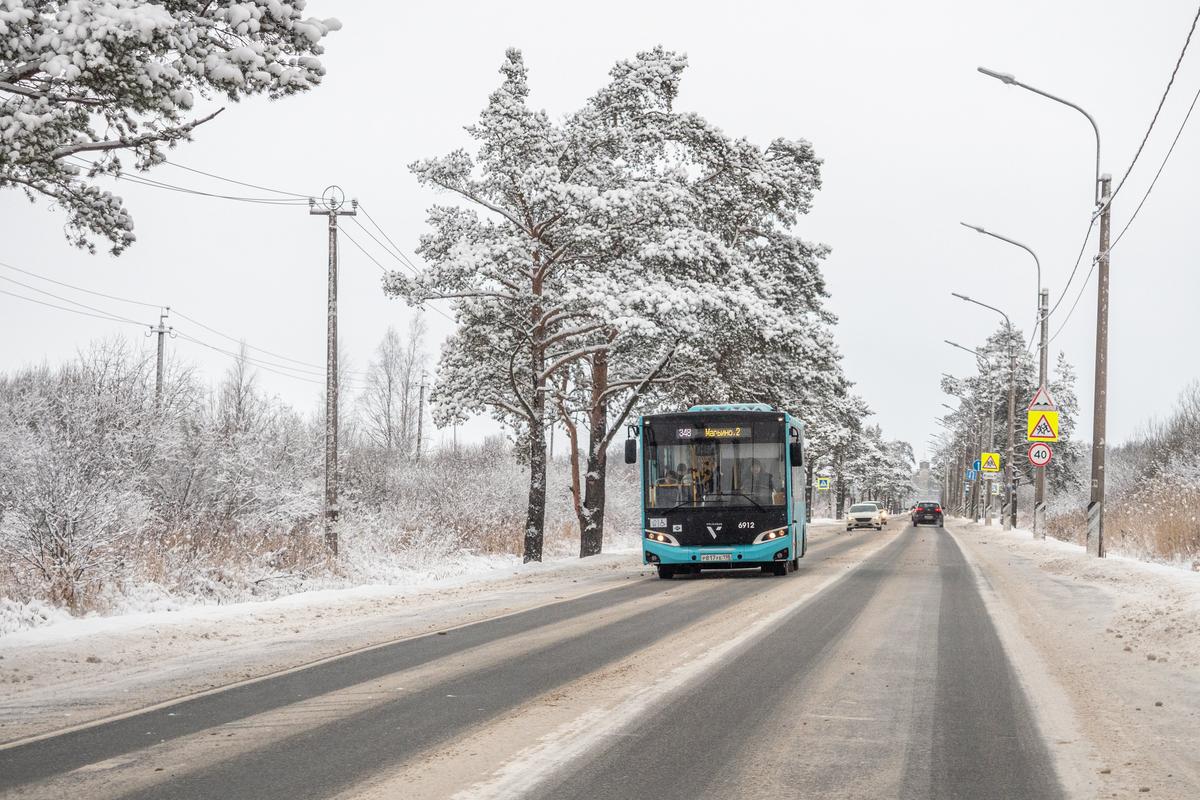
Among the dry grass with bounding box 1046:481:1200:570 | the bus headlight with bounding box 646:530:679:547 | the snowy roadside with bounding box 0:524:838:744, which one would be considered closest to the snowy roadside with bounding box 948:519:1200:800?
the dry grass with bounding box 1046:481:1200:570

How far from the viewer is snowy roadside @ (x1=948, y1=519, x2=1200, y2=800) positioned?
6.28m

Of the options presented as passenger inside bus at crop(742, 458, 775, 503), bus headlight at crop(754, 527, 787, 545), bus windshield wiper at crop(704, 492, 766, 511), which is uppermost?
passenger inside bus at crop(742, 458, 775, 503)

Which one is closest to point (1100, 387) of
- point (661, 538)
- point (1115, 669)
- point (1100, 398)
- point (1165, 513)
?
point (1100, 398)

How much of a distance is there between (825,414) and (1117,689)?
3636cm

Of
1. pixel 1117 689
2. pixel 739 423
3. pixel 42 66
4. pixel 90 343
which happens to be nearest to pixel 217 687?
pixel 42 66

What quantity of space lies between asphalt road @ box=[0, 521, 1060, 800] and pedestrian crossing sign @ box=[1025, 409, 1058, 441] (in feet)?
59.3

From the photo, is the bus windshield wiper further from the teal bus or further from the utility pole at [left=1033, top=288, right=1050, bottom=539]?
the utility pole at [left=1033, top=288, right=1050, bottom=539]

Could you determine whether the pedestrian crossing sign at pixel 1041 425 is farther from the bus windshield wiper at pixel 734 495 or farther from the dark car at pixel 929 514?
the dark car at pixel 929 514

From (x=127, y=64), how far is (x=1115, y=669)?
10.1 metres

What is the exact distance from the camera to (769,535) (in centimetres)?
2158

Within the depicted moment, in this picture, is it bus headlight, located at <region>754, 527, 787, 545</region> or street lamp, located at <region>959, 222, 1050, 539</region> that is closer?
bus headlight, located at <region>754, 527, 787, 545</region>

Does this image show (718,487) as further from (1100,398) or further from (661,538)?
(1100,398)

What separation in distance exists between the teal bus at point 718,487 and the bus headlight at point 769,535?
0.06 feet

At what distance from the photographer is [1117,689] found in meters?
8.91
